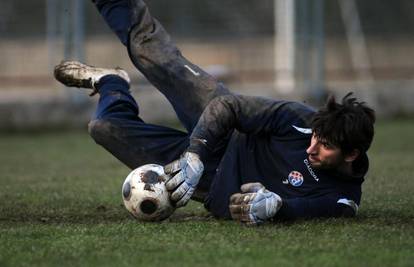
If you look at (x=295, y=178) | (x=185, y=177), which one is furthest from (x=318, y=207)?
(x=185, y=177)

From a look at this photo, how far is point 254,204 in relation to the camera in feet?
18.9

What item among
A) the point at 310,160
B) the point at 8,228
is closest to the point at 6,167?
the point at 8,228

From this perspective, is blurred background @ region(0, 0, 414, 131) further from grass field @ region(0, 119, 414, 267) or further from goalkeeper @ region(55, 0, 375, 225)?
goalkeeper @ region(55, 0, 375, 225)

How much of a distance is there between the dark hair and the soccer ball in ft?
3.58

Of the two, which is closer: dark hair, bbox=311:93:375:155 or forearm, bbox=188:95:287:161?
dark hair, bbox=311:93:375:155

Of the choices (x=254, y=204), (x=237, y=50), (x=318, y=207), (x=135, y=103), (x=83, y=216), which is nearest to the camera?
(x=254, y=204)

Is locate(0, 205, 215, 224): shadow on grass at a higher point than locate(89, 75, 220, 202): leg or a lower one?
lower

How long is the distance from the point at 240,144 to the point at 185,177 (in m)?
0.68

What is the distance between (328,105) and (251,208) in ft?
2.74

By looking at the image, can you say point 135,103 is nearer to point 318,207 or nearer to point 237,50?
point 318,207

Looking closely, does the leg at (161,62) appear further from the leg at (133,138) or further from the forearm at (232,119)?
the forearm at (232,119)

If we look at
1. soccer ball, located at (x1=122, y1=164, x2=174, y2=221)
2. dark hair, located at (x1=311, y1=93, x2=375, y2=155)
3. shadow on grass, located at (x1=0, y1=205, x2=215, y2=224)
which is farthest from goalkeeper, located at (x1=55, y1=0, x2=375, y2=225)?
shadow on grass, located at (x1=0, y1=205, x2=215, y2=224)

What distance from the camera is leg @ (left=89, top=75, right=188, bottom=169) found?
6.73m

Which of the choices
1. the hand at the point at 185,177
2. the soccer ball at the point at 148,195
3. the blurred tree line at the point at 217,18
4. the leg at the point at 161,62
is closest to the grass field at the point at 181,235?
the soccer ball at the point at 148,195
